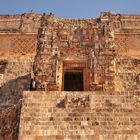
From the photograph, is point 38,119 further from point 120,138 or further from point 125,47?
point 125,47

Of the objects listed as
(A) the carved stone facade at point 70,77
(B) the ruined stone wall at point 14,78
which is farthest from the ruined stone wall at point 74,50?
(B) the ruined stone wall at point 14,78

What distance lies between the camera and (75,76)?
1233 cm

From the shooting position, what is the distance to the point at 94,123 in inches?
339

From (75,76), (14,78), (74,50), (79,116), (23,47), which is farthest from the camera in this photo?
(23,47)

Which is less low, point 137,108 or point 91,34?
point 91,34

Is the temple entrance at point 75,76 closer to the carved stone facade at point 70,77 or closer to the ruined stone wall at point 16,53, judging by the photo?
the carved stone facade at point 70,77

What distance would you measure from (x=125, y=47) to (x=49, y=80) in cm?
665

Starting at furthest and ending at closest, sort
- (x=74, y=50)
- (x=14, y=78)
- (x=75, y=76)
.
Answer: (x=14, y=78) → (x=75, y=76) → (x=74, y=50)

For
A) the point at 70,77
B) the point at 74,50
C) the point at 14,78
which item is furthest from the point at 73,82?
the point at 14,78

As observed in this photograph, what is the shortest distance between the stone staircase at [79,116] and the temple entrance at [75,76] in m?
2.09

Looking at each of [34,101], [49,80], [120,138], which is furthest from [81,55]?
[120,138]

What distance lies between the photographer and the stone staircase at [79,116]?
8422 millimetres

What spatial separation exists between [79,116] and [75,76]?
3670 millimetres

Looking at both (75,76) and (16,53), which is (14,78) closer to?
(16,53)
